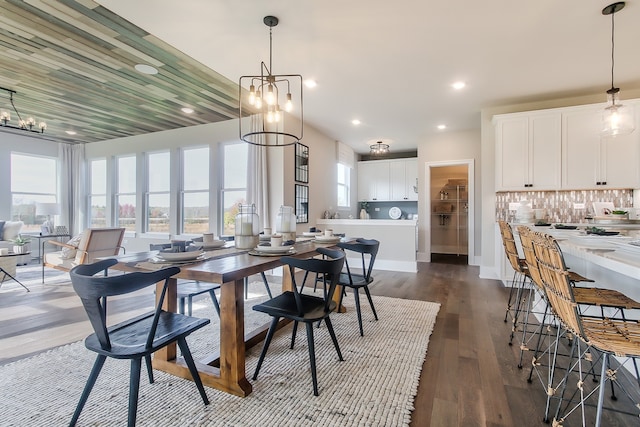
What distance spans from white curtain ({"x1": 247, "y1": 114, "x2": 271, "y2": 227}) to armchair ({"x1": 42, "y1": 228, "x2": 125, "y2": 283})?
86.8 inches

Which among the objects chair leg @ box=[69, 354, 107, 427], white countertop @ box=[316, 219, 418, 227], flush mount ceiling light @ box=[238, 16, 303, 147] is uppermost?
flush mount ceiling light @ box=[238, 16, 303, 147]

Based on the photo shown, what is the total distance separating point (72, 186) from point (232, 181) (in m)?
4.51

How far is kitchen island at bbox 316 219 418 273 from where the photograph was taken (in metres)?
5.41

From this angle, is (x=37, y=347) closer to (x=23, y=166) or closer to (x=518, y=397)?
(x=518, y=397)

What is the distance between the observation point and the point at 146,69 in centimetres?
360

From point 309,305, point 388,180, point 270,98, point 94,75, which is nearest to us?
point 309,305

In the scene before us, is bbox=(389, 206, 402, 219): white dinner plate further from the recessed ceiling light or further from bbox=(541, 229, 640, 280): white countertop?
the recessed ceiling light

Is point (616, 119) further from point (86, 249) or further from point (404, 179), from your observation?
point (86, 249)

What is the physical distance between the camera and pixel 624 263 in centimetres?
119

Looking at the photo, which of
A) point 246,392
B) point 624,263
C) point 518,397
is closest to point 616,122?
point 624,263

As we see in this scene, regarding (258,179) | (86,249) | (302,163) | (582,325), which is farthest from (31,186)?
(582,325)

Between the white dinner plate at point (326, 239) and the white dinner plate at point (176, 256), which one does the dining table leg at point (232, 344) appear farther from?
the white dinner plate at point (326, 239)

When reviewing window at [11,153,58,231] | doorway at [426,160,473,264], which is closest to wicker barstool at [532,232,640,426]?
doorway at [426,160,473,264]

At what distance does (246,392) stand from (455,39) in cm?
337
